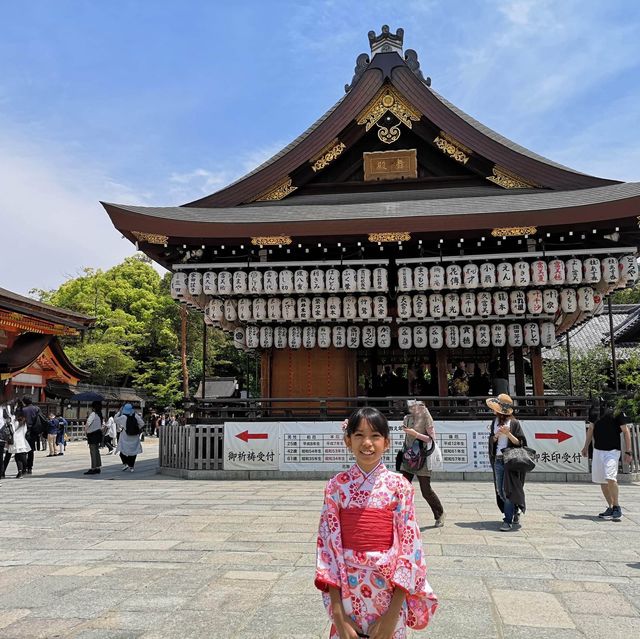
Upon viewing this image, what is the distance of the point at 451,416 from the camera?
13180 mm

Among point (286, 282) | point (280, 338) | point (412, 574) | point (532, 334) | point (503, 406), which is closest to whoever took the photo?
point (412, 574)

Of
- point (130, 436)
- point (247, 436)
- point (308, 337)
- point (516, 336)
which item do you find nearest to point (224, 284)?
point (308, 337)

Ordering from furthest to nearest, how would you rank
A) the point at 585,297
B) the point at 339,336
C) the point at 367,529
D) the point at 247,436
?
the point at 339,336 → the point at 585,297 → the point at 247,436 → the point at 367,529

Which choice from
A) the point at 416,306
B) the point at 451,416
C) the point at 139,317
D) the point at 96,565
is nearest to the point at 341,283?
the point at 416,306

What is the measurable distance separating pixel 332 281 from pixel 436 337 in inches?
128

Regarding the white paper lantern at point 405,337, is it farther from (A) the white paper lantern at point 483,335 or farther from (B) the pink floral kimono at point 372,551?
(B) the pink floral kimono at point 372,551

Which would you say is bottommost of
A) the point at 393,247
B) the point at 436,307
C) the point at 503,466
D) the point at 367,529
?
the point at 503,466

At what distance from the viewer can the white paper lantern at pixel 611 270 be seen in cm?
1348

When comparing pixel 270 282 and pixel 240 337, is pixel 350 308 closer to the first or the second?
pixel 270 282

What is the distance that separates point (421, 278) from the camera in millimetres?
14055

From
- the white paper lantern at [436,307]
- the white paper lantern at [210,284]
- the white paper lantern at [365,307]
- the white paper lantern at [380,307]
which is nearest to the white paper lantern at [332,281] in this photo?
the white paper lantern at [365,307]

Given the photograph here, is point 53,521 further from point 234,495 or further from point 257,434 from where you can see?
point 257,434

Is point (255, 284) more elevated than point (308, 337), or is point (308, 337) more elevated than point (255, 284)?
point (255, 284)

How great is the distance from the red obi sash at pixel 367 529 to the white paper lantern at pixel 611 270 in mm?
12732
